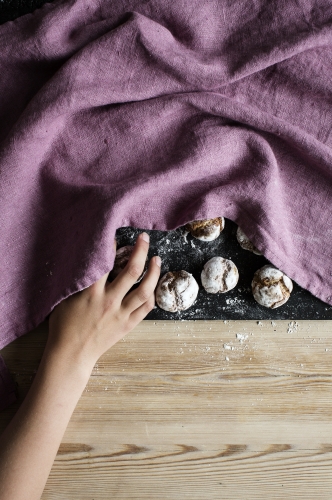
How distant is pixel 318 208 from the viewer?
873 millimetres

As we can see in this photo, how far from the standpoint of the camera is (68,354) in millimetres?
829

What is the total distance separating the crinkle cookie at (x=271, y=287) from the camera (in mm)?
847

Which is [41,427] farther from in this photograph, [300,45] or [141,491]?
[300,45]

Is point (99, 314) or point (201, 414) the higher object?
point (99, 314)

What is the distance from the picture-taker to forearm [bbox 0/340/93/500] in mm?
777

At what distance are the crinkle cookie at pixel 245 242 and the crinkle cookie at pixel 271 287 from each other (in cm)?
4

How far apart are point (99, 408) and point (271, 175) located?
51 centimetres

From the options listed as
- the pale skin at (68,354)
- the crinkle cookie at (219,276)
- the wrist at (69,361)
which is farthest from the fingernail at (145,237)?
the wrist at (69,361)

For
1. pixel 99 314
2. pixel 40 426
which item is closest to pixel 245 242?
pixel 99 314

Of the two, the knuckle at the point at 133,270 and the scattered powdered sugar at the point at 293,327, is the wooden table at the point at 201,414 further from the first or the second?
the knuckle at the point at 133,270

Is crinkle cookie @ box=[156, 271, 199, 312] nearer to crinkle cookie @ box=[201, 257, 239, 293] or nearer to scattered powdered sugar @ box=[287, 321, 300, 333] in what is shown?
crinkle cookie @ box=[201, 257, 239, 293]

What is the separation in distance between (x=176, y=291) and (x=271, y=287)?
16 centimetres

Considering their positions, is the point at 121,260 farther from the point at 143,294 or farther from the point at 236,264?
the point at 236,264

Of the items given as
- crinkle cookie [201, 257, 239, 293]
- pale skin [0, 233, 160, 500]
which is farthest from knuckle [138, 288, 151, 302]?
crinkle cookie [201, 257, 239, 293]
